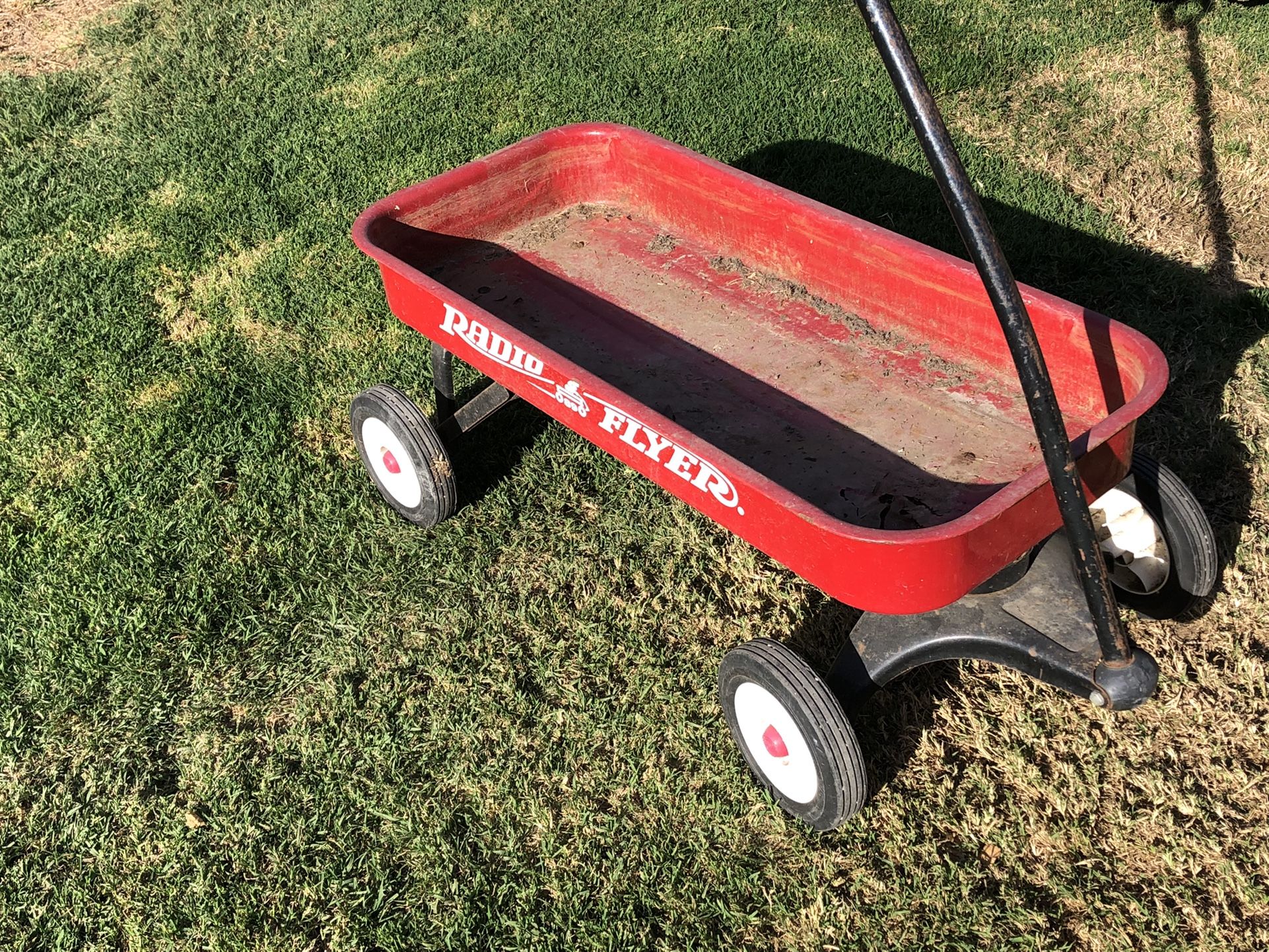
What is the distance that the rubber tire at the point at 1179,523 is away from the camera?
2.69m

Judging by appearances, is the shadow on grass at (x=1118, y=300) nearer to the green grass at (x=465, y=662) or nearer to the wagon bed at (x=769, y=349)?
the green grass at (x=465, y=662)

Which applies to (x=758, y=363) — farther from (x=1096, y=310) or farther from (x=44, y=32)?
(x=44, y=32)

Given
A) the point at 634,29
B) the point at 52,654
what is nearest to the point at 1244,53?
the point at 634,29

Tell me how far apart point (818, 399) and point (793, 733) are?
39.4 inches

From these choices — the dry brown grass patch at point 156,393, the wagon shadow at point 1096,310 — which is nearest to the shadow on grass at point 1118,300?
the wagon shadow at point 1096,310

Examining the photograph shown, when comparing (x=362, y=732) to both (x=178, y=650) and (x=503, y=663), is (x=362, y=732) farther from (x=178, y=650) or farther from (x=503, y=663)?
(x=178, y=650)

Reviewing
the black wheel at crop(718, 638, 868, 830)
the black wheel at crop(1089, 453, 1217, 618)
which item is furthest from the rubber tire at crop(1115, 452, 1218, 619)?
the black wheel at crop(718, 638, 868, 830)

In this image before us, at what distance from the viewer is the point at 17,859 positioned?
8.90 ft

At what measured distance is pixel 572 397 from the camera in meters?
2.60

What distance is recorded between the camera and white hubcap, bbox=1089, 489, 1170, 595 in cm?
280

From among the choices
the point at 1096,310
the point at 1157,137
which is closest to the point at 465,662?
the point at 1096,310

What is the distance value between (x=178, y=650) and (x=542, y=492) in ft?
4.09

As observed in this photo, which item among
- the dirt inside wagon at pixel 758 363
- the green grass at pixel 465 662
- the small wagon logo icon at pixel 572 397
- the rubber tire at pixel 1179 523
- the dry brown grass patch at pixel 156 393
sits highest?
the small wagon logo icon at pixel 572 397

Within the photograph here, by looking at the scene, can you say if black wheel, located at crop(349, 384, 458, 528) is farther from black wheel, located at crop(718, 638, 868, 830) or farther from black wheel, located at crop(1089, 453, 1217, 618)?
black wheel, located at crop(1089, 453, 1217, 618)
